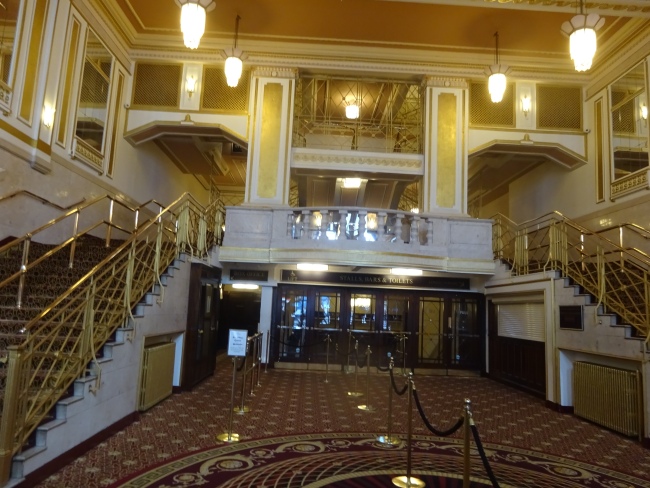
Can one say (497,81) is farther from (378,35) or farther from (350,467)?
(350,467)

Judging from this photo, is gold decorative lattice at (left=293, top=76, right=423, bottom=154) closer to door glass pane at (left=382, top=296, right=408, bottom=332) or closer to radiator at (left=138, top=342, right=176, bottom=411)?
door glass pane at (left=382, top=296, right=408, bottom=332)

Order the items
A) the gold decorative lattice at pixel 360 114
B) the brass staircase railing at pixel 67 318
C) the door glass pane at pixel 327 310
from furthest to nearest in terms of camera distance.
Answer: the gold decorative lattice at pixel 360 114
the door glass pane at pixel 327 310
the brass staircase railing at pixel 67 318

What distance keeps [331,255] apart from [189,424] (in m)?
4.24

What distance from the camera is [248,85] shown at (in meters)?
11.4

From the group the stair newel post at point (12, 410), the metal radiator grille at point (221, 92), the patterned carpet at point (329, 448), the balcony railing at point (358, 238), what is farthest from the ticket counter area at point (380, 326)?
the stair newel post at point (12, 410)

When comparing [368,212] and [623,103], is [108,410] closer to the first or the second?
[368,212]

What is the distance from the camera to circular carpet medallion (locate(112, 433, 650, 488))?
412 centimetres

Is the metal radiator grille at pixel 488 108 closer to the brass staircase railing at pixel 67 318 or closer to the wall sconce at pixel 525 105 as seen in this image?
the wall sconce at pixel 525 105

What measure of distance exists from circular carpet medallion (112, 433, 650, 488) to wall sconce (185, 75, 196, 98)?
28.3ft

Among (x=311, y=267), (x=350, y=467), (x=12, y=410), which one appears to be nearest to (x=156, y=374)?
(x=12, y=410)

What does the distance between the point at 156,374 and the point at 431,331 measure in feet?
22.2

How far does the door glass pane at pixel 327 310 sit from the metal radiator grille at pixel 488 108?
5.28 meters

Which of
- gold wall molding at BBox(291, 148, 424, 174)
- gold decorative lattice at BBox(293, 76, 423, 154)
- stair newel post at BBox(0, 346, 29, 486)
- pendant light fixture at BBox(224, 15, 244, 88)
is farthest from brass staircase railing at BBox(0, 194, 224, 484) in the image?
gold decorative lattice at BBox(293, 76, 423, 154)

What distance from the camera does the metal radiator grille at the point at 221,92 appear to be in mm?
11273
